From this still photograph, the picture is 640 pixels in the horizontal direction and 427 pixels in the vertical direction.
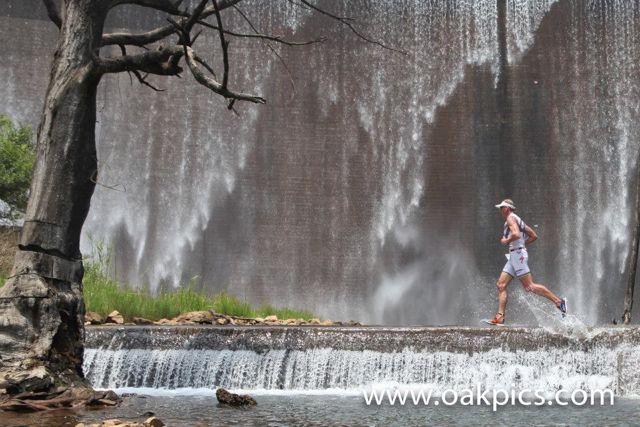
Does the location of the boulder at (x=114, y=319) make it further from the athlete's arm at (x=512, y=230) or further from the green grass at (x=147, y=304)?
the athlete's arm at (x=512, y=230)

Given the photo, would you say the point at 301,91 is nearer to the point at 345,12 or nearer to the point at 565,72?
the point at 345,12

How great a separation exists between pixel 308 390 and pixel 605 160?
10.5m

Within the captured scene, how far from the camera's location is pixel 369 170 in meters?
16.5

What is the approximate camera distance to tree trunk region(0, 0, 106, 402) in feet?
18.4

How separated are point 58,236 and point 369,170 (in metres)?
10.9

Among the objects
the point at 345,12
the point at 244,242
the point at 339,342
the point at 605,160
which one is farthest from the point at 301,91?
the point at 339,342

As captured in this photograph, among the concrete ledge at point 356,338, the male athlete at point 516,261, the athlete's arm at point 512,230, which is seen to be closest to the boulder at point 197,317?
the concrete ledge at point 356,338

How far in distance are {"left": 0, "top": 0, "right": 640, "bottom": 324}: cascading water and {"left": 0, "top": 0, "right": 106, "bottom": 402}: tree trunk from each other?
31.6ft

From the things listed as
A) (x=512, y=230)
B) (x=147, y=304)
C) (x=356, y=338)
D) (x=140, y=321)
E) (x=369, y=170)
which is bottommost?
(x=356, y=338)

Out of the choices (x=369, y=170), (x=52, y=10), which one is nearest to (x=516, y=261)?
(x=52, y=10)

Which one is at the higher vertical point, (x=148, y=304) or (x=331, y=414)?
(x=148, y=304)

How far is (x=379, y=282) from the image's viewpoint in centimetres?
1600

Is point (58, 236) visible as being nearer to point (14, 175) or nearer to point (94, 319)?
point (94, 319)

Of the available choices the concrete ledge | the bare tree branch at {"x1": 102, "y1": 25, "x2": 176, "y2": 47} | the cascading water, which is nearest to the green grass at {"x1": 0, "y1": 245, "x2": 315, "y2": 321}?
the concrete ledge
